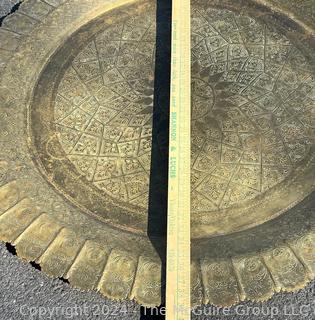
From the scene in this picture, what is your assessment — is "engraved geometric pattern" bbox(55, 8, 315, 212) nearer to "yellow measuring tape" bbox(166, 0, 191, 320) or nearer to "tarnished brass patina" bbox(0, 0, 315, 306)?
"tarnished brass patina" bbox(0, 0, 315, 306)

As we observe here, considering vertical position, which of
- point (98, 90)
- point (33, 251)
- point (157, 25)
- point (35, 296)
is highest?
point (157, 25)

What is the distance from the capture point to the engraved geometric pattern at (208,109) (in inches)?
92.0

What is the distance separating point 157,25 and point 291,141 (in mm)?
1086

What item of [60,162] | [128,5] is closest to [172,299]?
[60,162]

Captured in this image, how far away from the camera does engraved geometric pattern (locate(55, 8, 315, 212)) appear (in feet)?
7.67

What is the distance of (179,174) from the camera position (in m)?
2.20

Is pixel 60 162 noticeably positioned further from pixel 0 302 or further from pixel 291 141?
pixel 291 141

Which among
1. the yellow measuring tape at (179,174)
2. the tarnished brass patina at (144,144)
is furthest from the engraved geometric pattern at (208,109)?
the yellow measuring tape at (179,174)

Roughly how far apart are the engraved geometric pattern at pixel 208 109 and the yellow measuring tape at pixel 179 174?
130 mm

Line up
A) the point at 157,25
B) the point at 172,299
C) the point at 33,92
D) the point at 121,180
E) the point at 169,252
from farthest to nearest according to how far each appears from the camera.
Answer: the point at 157,25 → the point at 33,92 → the point at 121,180 → the point at 169,252 → the point at 172,299

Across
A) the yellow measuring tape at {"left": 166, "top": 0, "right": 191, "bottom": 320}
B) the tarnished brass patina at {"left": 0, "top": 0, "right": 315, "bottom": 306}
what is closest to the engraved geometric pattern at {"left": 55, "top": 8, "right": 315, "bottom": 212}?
the tarnished brass patina at {"left": 0, "top": 0, "right": 315, "bottom": 306}

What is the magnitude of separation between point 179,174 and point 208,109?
0.50m

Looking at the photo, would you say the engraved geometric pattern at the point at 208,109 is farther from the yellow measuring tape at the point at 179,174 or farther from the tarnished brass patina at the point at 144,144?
the yellow measuring tape at the point at 179,174

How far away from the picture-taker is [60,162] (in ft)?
7.88
